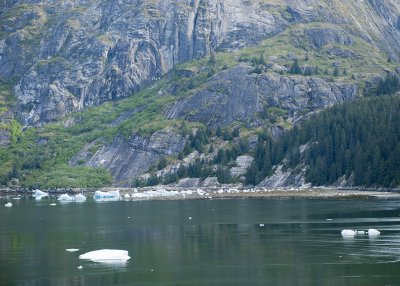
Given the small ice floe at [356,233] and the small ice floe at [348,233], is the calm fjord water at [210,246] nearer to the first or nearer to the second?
the small ice floe at [356,233]

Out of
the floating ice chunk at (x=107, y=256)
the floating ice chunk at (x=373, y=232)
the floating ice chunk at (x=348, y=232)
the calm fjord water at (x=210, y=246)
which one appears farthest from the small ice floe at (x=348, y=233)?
the floating ice chunk at (x=107, y=256)

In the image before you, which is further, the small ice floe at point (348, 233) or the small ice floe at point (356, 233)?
the small ice floe at point (348, 233)

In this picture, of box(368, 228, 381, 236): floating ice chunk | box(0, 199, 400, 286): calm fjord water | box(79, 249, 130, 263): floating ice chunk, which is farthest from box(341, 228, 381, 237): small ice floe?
box(79, 249, 130, 263): floating ice chunk

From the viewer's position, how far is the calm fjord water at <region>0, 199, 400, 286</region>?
244 ft

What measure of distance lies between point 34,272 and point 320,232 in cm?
4189

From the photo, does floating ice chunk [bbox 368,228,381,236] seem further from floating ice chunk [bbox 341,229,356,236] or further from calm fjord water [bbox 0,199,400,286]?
floating ice chunk [bbox 341,229,356,236]

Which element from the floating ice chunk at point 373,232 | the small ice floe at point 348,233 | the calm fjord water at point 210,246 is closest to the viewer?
the calm fjord water at point 210,246

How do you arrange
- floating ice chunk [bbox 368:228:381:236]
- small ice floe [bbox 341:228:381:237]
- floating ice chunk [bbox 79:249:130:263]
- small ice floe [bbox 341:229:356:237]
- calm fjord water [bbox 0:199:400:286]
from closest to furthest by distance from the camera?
calm fjord water [bbox 0:199:400:286], floating ice chunk [bbox 79:249:130:263], floating ice chunk [bbox 368:228:381:236], small ice floe [bbox 341:228:381:237], small ice floe [bbox 341:229:356:237]

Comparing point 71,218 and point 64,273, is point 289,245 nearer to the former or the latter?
point 64,273

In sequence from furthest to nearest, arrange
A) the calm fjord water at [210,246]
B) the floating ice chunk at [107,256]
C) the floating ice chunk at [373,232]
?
the floating ice chunk at [373,232]
the floating ice chunk at [107,256]
the calm fjord water at [210,246]

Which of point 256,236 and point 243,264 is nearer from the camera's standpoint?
point 243,264

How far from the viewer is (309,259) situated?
82562 millimetres

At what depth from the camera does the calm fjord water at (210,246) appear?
7431cm

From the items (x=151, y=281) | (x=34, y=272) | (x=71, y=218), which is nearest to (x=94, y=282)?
(x=151, y=281)
